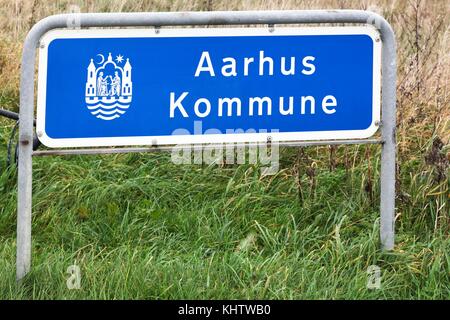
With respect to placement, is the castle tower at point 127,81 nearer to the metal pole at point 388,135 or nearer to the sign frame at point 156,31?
the sign frame at point 156,31

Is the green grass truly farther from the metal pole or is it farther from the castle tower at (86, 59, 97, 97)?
the castle tower at (86, 59, 97, 97)

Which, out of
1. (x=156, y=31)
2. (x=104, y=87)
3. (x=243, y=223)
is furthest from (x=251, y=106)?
(x=243, y=223)

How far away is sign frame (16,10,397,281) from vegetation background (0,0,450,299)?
0.17 meters

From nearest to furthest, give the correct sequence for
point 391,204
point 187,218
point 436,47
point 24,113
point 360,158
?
point 24,113
point 391,204
point 187,218
point 360,158
point 436,47

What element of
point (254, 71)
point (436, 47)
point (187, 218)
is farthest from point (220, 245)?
point (436, 47)

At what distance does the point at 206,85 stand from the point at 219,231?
0.77 m

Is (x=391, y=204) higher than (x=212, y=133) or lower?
lower

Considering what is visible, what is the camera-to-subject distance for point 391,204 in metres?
3.75

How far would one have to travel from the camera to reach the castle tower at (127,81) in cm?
348

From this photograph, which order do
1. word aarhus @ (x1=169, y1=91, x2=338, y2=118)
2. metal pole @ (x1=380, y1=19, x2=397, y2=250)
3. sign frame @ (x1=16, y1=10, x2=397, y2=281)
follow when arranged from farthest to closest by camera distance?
1. metal pole @ (x1=380, y1=19, x2=397, y2=250)
2. word aarhus @ (x1=169, y1=91, x2=338, y2=118)
3. sign frame @ (x1=16, y1=10, x2=397, y2=281)

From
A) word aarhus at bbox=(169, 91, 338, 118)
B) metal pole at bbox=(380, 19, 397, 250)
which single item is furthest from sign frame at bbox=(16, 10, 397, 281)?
word aarhus at bbox=(169, 91, 338, 118)

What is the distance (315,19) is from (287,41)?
15 centimetres

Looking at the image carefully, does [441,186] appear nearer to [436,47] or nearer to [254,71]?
[254,71]

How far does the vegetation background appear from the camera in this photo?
3473 millimetres
